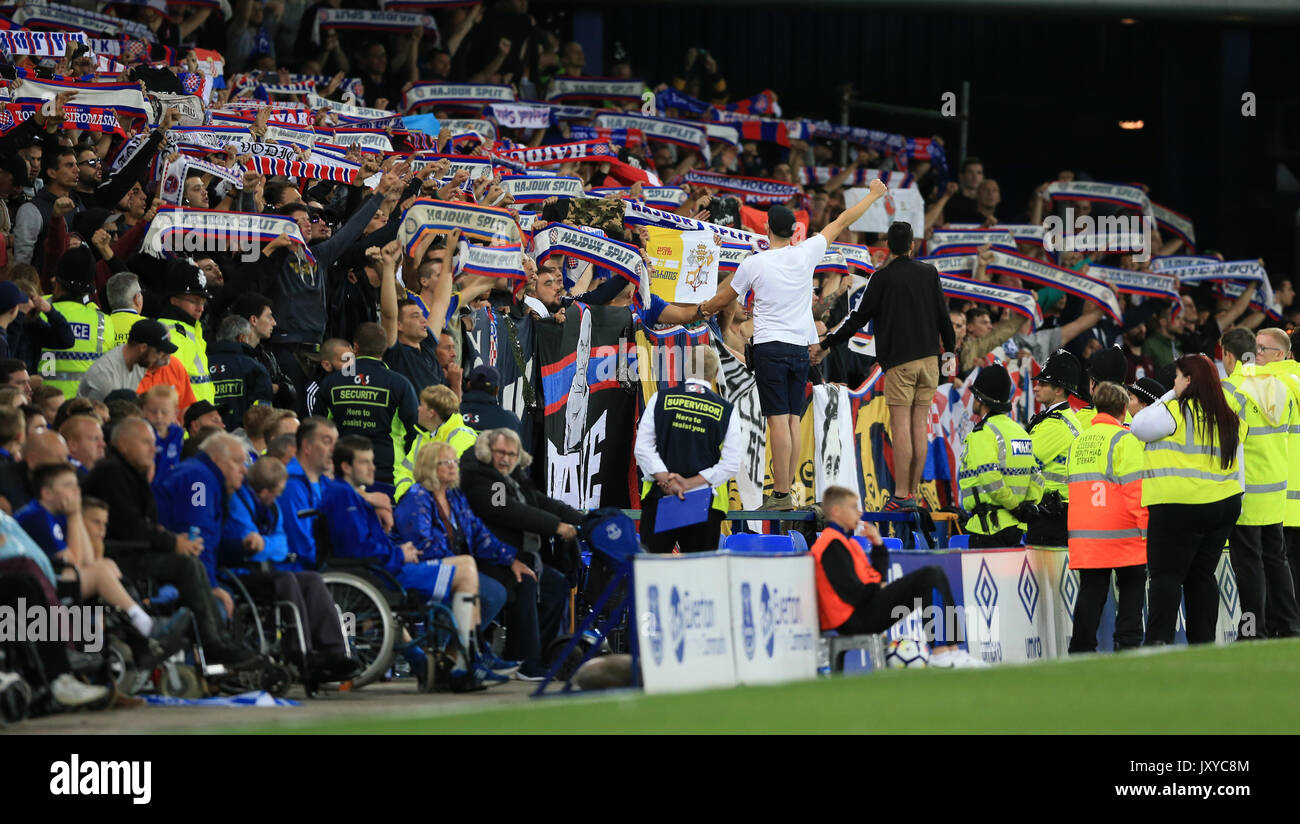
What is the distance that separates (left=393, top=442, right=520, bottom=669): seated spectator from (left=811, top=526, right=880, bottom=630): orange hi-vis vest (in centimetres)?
212

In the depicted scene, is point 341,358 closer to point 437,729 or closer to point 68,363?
point 68,363

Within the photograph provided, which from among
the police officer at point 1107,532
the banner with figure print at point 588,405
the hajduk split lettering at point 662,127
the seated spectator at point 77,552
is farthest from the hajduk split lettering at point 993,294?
the seated spectator at point 77,552

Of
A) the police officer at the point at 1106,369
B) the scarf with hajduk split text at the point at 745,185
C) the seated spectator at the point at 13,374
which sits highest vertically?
the scarf with hajduk split text at the point at 745,185

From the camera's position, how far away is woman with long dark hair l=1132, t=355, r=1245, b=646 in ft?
41.6

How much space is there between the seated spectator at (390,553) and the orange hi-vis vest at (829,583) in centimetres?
215

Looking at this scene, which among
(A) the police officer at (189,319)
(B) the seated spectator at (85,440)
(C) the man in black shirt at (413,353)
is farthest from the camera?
(C) the man in black shirt at (413,353)

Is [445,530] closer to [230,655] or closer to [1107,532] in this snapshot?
[230,655]

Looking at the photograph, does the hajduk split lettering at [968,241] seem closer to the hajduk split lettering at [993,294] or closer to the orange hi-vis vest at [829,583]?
the hajduk split lettering at [993,294]

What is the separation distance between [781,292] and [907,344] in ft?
4.14

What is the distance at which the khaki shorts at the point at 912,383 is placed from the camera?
1576 cm

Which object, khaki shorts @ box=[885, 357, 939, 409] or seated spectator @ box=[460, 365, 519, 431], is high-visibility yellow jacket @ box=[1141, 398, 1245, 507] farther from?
seated spectator @ box=[460, 365, 519, 431]

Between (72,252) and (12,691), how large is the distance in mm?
4831

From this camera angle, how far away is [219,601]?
35.7ft

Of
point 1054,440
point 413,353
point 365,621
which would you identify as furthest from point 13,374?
point 1054,440
